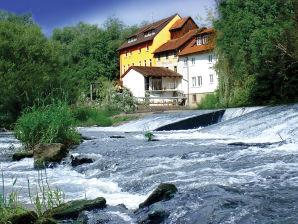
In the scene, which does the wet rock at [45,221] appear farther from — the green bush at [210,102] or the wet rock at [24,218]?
the green bush at [210,102]

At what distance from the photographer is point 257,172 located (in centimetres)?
709

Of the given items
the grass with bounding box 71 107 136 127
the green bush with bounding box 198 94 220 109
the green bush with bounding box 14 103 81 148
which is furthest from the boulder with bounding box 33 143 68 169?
the green bush with bounding box 198 94 220 109

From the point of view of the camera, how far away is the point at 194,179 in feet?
22.1

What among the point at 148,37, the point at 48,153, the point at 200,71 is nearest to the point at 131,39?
the point at 148,37

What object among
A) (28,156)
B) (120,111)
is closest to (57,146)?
(28,156)

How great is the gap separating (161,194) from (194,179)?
139 cm

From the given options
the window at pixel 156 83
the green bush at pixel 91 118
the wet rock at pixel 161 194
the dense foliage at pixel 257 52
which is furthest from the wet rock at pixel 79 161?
the window at pixel 156 83

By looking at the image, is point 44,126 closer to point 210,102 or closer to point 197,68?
point 210,102

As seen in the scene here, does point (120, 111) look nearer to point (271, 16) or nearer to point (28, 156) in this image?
point (271, 16)

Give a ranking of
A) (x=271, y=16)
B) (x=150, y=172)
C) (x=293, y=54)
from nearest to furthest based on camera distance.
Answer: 1. (x=150, y=172)
2. (x=293, y=54)
3. (x=271, y=16)

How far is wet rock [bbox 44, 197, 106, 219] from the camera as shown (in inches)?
191

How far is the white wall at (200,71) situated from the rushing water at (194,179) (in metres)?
30.0

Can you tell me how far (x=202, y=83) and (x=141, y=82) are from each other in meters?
8.53

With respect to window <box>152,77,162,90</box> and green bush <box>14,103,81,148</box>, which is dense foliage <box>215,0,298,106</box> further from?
window <box>152,77,162,90</box>
